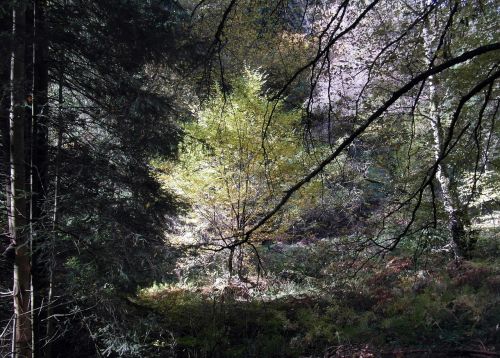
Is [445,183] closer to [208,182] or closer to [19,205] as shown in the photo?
[208,182]

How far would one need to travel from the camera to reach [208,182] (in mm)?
7184

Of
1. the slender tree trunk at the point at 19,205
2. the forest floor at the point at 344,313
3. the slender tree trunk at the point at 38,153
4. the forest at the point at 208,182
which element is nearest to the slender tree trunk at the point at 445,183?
the forest at the point at 208,182

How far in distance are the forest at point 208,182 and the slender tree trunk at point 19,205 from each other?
2cm

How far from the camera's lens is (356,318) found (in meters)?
6.79

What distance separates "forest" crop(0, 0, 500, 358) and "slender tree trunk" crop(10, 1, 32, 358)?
0.02 m

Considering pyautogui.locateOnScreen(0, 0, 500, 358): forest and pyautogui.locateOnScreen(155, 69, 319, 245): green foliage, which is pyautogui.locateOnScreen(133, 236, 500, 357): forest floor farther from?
pyautogui.locateOnScreen(155, 69, 319, 245): green foliage

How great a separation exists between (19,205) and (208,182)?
3.73 metres

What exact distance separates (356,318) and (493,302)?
200 centimetres

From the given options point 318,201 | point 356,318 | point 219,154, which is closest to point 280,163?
point 219,154

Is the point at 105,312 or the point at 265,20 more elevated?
the point at 265,20

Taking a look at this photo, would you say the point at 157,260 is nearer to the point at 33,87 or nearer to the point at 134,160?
the point at 134,160

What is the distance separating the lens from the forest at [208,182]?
3.53 metres

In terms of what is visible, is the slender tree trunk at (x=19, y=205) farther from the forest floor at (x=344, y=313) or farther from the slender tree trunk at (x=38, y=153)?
the forest floor at (x=344, y=313)

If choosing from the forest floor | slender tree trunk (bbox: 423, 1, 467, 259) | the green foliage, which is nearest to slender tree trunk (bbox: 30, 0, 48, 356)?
the forest floor
